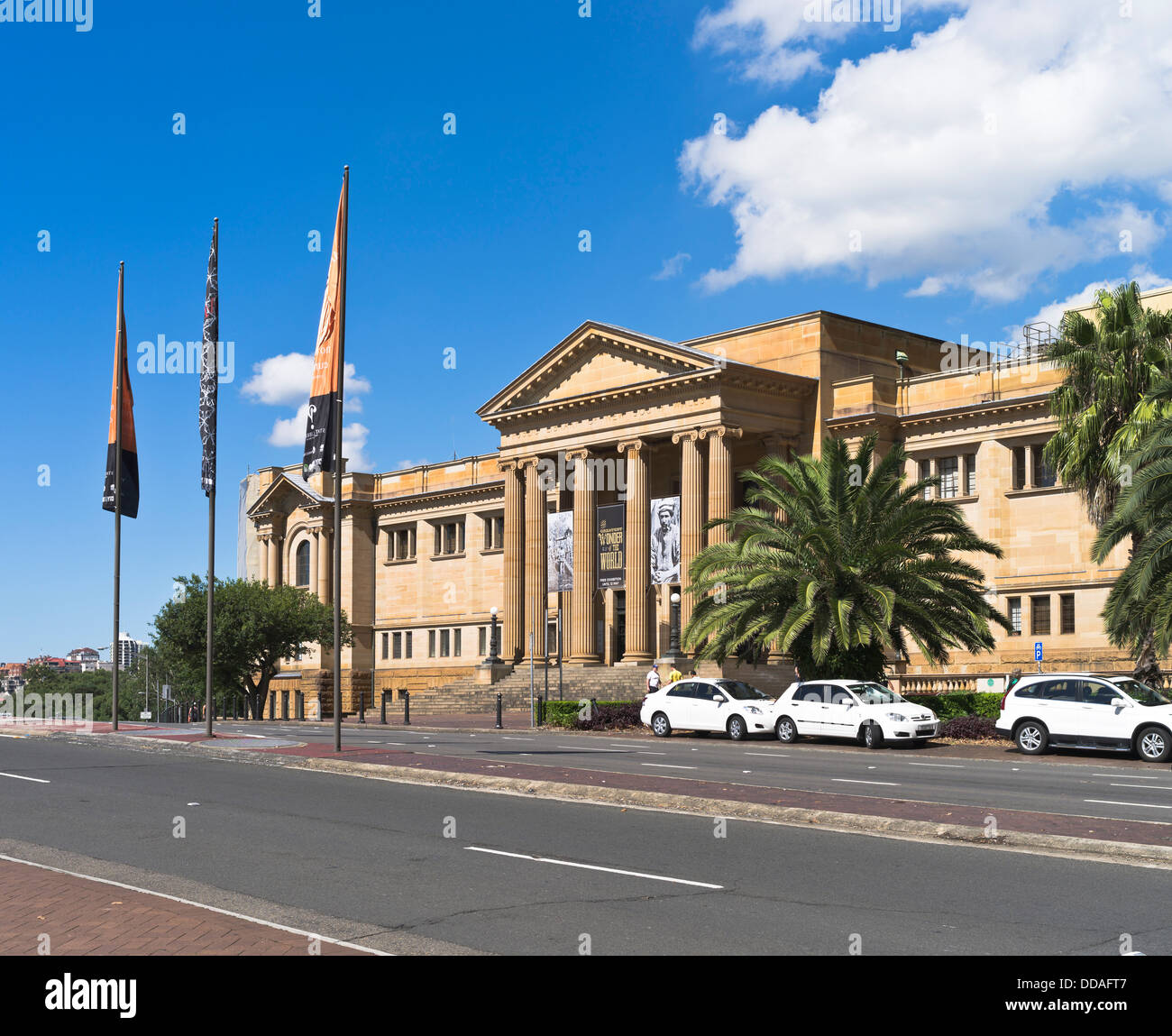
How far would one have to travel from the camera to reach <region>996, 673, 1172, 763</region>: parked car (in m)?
25.5

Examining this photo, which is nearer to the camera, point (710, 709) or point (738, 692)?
point (710, 709)

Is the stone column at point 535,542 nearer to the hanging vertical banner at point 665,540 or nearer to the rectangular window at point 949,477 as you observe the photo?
the hanging vertical banner at point 665,540

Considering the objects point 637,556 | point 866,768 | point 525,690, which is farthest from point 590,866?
point 525,690

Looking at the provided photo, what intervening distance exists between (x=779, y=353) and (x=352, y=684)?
3698 centimetres

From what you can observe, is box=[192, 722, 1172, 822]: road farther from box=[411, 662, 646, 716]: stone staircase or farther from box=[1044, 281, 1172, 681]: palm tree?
box=[411, 662, 646, 716]: stone staircase

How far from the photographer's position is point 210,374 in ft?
98.3

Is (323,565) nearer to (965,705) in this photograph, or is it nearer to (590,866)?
(965,705)

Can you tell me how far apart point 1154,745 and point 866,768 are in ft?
20.6

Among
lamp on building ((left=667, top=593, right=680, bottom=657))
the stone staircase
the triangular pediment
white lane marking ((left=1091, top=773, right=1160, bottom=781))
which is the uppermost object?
the triangular pediment

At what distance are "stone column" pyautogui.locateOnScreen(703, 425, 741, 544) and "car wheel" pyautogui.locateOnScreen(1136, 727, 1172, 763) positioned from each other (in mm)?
26389

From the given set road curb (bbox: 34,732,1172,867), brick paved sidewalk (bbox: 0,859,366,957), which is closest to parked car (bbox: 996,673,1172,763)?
road curb (bbox: 34,732,1172,867)

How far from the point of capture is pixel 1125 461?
30.6 metres

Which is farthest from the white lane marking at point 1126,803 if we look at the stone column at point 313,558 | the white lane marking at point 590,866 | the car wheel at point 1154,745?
the stone column at point 313,558
